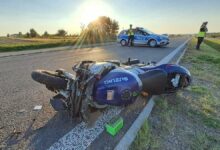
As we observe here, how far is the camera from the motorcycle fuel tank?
310cm

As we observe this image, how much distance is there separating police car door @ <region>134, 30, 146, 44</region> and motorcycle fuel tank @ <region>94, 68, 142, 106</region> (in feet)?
59.3

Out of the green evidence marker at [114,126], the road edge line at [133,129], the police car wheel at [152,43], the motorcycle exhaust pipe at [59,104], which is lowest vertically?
the police car wheel at [152,43]

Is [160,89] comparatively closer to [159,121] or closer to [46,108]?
[159,121]

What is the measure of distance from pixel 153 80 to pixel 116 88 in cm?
88

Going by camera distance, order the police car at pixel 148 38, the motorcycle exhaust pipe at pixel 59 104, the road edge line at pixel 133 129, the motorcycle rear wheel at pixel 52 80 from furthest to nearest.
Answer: the police car at pixel 148 38 < the motorcycle rear wheel at pixel 52 80 < the motorcycle exhaust pipe at pixel 59 104 < the road edge line at pixel 133 129

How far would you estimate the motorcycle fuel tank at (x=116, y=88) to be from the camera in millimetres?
3098

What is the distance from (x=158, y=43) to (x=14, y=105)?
17200 mm

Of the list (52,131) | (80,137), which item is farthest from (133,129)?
(52,131)

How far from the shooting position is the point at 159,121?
11.9ft

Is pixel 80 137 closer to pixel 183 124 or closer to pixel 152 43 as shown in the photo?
pixel 183 124

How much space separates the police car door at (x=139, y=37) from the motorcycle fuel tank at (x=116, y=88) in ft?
59.3

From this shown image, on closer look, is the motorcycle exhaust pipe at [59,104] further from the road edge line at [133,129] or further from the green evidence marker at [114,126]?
the road edge line at [133,129]

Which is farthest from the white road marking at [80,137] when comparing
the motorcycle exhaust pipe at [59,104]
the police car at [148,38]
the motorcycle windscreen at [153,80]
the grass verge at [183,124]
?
the police car at [148,38]

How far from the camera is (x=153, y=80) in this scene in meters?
3.75
